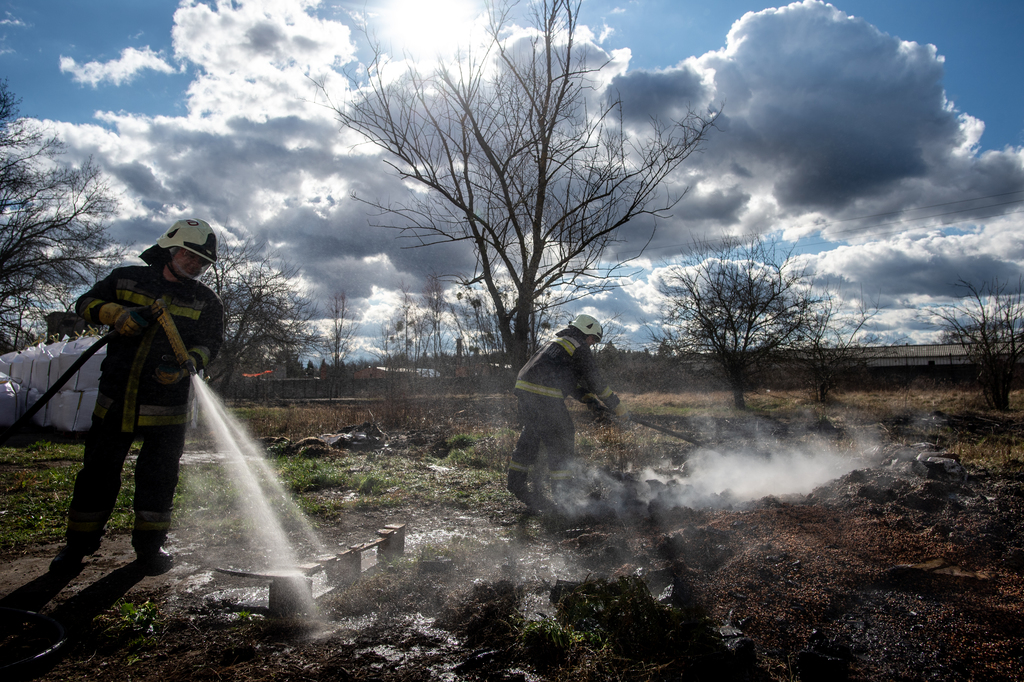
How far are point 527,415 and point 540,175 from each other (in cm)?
461

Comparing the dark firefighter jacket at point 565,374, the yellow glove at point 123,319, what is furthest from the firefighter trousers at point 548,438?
the yellow glove at point 123,319

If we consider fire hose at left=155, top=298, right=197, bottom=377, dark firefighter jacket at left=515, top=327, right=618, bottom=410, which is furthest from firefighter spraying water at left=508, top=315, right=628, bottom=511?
fire hose at left=155, top=298, right=197, bottom=377

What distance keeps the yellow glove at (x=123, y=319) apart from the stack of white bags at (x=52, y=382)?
751cm

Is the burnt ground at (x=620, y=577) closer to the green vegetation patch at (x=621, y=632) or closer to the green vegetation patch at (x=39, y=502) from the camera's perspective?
the green vegetation patch at (x=621, y=632)

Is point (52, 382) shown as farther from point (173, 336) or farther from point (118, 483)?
point (173, 336)

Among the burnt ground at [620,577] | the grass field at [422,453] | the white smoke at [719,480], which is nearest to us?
the burnt ground at [620,577]

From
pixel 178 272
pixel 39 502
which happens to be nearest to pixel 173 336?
pixel 178 272

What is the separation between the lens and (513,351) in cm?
866

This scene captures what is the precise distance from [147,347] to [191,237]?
77 cm

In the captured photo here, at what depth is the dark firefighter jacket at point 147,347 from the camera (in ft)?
10.2

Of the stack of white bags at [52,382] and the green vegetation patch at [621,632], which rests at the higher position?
the stack of white bags at [52,382]

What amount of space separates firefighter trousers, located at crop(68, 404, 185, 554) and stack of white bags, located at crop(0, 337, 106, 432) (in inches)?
299

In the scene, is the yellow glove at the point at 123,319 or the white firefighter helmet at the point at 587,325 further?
the white firefighter helmet at the point at 587,325

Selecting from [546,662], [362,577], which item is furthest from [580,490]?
[546,662]
